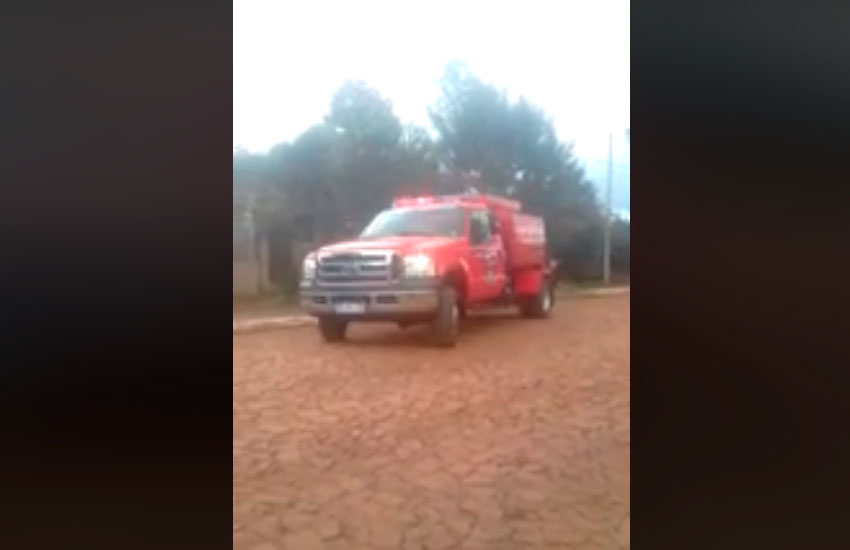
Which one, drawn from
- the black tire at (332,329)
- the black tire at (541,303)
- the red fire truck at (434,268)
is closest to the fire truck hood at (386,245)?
the red fire truck at (434,268)

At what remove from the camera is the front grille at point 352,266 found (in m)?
2.21

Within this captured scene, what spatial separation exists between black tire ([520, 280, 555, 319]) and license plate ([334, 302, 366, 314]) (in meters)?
0.52

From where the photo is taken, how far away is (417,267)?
225cm

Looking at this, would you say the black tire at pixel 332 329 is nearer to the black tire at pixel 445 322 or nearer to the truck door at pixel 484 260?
the black tire at pixel 445 322

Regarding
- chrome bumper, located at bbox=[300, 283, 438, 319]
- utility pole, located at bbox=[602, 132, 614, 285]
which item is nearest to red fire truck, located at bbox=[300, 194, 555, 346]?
chrome bumper, located at bbox=[300, 283, 438, 319]

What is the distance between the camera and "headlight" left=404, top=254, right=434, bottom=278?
2.25 m

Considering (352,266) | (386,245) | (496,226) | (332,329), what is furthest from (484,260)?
(332,329)

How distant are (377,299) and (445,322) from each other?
0.23 metres
